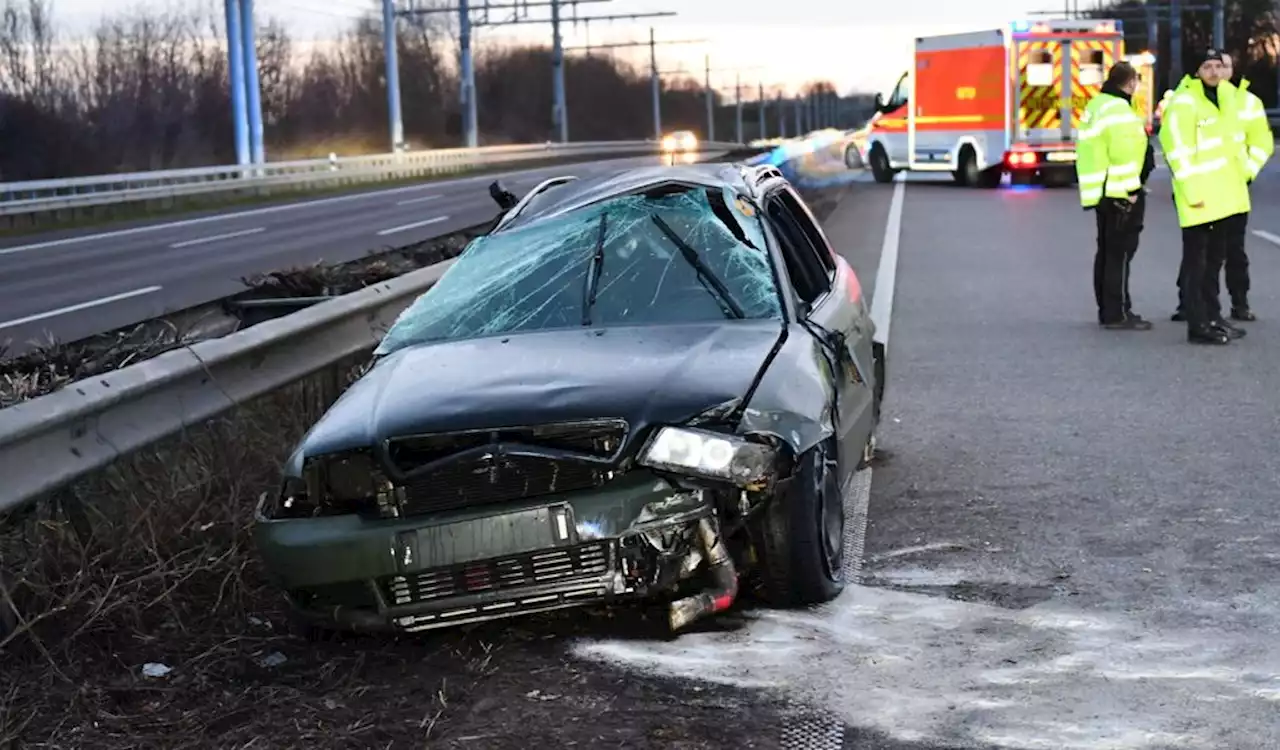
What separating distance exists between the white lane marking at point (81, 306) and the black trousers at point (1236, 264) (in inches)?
346

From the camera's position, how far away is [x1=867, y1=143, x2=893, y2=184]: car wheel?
34844mm

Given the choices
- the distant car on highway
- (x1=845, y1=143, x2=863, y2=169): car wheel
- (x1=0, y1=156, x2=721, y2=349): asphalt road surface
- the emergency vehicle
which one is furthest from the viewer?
the distant car on highway

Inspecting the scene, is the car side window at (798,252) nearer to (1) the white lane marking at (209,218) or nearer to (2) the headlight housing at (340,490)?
(2) the headlight housing at (340,490)

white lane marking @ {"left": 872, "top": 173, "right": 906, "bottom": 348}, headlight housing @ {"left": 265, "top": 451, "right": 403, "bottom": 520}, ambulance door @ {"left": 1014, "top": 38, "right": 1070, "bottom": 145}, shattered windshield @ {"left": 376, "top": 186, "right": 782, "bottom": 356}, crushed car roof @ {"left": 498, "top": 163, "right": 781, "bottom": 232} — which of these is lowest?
white lane marking @ {"left": 872, "top": 173, "right": 906, "bottom": 348}

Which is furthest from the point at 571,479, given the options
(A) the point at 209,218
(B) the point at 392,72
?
(B) the point at 392,72

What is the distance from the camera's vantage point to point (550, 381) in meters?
4.79

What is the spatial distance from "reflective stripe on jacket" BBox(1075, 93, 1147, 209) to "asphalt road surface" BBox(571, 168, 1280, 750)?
1.01 metres

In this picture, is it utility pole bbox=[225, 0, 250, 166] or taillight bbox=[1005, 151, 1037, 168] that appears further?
utility pole bbox=[225, 0, 250, 166]

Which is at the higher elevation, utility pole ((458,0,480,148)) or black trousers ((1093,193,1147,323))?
utility pole ((458,0,480,148))

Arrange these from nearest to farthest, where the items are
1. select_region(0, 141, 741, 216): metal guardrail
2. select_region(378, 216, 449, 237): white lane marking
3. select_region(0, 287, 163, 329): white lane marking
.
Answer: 1. select_region(0, 287, 163, 329): white lane marking
2. select_region(378, 216, 449, 237): white lane marking
3. select_region(0, 141, 741, 216): metal guardrail

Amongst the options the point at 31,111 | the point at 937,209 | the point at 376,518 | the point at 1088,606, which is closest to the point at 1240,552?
the point at 1088,606

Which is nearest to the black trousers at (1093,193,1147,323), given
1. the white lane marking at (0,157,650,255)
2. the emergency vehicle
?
the white lane marking at (0,157,650,255)

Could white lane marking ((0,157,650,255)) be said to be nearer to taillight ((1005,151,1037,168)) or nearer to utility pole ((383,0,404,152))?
utility pole ((383,0,404,152))

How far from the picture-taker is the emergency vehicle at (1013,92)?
29312 millimetres
